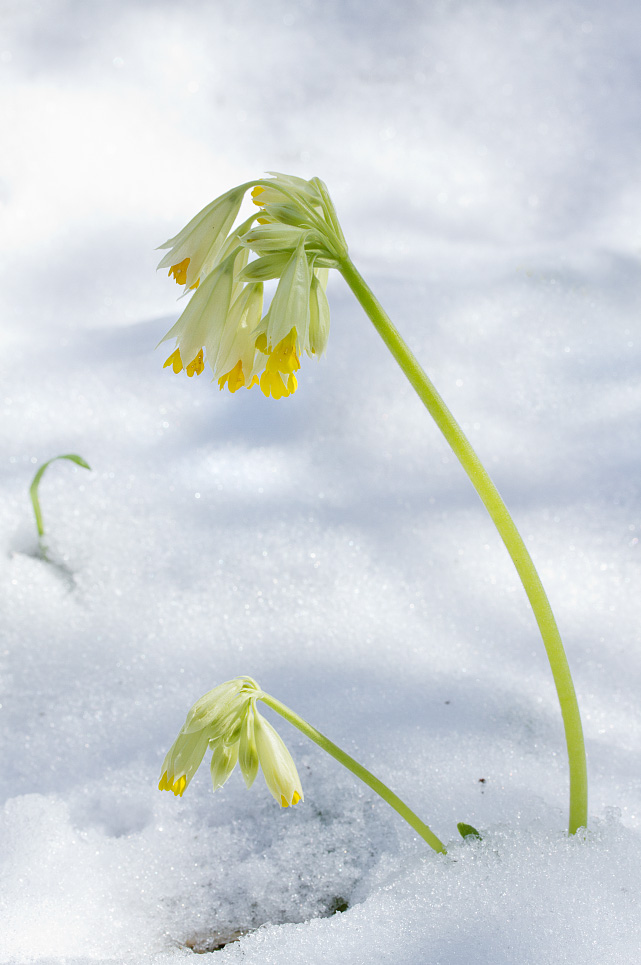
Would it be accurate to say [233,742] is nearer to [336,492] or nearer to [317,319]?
[317,319]

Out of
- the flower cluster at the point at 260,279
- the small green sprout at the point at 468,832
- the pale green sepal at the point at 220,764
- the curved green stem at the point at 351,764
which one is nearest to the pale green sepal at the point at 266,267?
the flower cluster at the point at 260,279

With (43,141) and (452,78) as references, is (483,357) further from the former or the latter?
(43,141)

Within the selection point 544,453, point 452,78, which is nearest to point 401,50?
point 452,78

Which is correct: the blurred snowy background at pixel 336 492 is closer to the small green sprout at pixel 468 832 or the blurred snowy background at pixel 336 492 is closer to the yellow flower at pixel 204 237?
A: the small green sprout at pixel 468 832

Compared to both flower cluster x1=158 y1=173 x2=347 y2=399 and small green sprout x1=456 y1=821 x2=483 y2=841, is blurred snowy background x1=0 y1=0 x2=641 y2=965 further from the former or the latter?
flower cluster x1=158 y1=173 x2=347 y2=399

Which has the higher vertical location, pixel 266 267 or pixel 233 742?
pixel 266 267

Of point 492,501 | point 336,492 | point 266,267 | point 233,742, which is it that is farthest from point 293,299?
point 336,492
